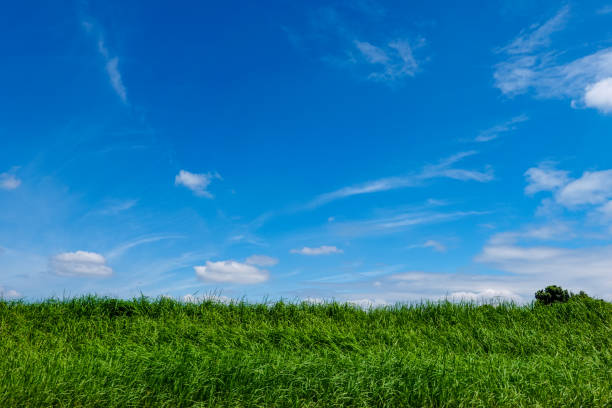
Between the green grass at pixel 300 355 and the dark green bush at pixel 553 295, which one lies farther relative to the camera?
the dark green bush at pixel 553 295

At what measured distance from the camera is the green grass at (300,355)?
6309 mm

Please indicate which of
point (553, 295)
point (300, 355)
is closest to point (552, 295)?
point (553, 295)

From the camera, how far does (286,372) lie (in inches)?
269

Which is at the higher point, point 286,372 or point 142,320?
point 142,320

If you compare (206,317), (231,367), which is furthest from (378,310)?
(231,367)

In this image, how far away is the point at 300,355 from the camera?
30.4ft

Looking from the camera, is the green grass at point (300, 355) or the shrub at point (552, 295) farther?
the shrub at point (552, 295)

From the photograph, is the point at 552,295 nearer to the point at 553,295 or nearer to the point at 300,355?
the point at 553,295

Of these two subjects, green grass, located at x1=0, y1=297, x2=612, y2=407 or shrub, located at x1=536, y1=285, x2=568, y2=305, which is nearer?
green grass, located at x1=0, y1=297, x2=612, y2=407

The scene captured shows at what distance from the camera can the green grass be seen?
6309mm

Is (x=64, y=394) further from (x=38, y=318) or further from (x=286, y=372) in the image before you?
(x=38, y=318)

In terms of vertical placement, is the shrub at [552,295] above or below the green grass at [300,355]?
above

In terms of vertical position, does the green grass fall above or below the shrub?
below

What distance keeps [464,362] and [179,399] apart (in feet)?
15.1
